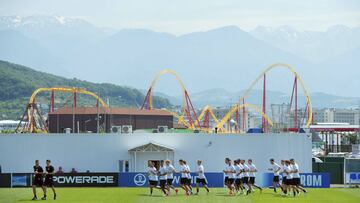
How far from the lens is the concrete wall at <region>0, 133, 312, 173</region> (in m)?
58.9

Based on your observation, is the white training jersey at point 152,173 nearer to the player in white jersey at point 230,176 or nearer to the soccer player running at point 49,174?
the player in white jersey at point 230,176

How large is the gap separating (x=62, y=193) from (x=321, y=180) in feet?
53.1

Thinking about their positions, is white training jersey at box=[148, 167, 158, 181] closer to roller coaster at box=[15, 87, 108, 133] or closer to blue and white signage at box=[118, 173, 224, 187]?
blue and white signage at box=[118, 173, 224, 187]

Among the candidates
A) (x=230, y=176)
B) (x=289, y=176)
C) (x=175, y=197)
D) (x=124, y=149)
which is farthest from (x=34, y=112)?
(x=289, y=176)

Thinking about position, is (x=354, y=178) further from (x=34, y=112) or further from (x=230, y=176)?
(x=34, y=112)

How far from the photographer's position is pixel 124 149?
59531 mm

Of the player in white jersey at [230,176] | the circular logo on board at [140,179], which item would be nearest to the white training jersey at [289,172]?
the player in white jersey at [230,176]

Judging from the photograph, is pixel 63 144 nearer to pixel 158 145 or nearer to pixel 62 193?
pixel 158 145

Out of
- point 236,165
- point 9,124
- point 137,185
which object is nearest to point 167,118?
point 9,124

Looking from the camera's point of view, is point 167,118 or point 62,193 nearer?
point 62,193

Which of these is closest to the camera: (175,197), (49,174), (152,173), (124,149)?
(49,174)

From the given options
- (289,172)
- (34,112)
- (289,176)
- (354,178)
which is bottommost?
(354,178)

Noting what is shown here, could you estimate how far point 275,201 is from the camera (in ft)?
119

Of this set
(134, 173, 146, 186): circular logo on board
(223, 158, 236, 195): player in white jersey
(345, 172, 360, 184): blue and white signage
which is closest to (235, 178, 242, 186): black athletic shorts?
(223, 158, 236, 195): player in white jersey
